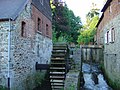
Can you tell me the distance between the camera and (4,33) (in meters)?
10.7

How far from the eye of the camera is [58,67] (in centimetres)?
1295

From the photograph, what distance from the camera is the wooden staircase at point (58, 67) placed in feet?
41.0

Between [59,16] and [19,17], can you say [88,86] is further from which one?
[59,16]

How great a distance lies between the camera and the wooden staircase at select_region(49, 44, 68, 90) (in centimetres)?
1249

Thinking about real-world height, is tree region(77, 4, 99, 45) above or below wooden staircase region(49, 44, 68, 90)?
above

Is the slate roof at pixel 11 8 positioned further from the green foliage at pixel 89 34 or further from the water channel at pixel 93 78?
the green foliage at pixel 89 34

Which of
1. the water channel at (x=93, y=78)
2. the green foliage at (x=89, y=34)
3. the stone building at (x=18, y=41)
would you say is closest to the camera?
the stone building at (x=18, y=41)

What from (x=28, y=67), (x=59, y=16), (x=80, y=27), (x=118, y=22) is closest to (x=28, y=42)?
(x=28, y=67)

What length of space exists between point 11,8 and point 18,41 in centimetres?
185

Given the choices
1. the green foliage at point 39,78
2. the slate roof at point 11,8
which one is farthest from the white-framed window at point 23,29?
the green foliage at point 39,78

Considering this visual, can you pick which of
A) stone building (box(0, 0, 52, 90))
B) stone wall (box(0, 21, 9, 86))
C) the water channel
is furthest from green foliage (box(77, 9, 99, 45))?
stone wall (box(0, 21, 9, 86))

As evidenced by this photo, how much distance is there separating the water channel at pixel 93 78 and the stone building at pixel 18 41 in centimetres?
449

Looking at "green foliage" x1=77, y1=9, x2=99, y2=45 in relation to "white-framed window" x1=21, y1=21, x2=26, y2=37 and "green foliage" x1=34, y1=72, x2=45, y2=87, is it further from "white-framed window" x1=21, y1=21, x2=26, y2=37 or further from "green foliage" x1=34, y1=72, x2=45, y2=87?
"white-framed window" x1=21, y1=21, x2=26, y2=37

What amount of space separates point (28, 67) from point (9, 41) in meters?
2.72
